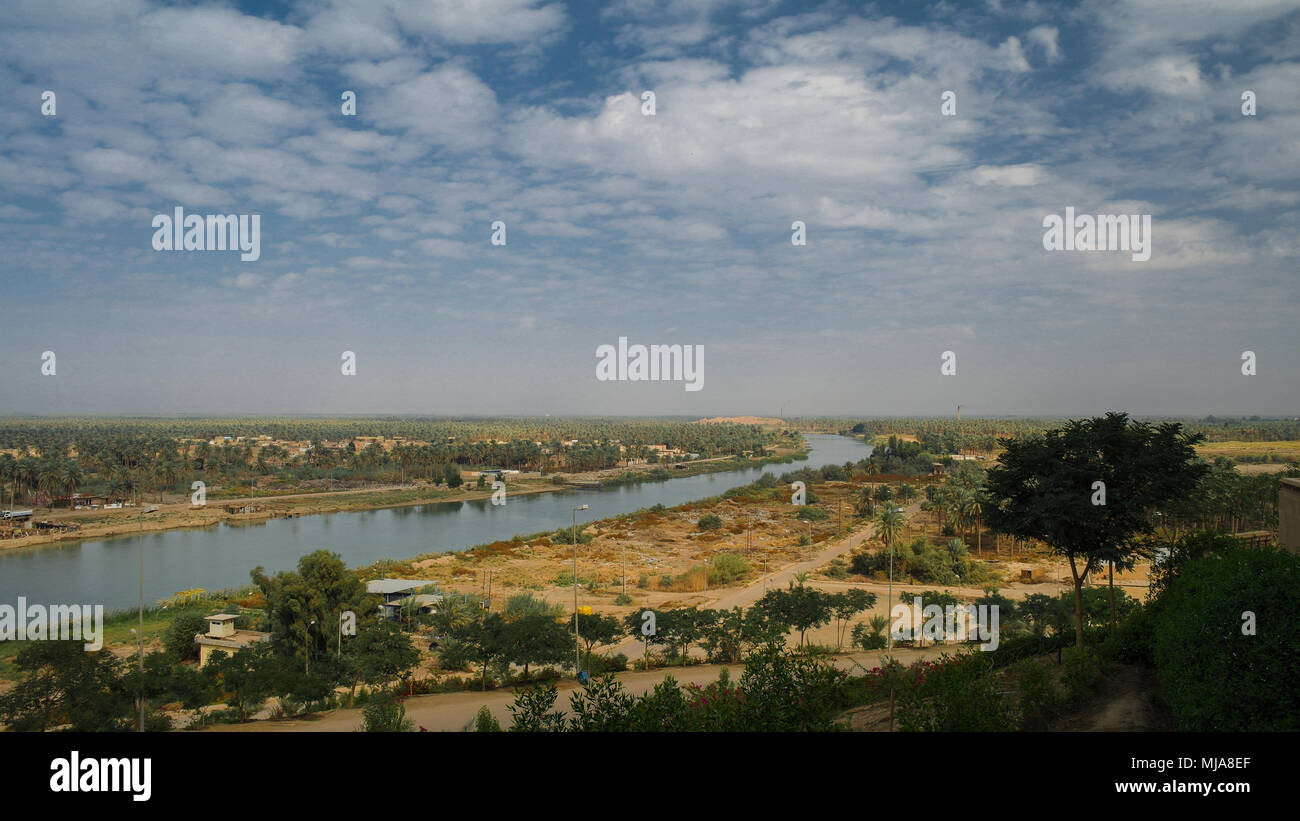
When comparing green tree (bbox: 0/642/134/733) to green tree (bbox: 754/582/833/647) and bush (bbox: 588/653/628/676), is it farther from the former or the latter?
green tree (bbox: 754/582/833/647)

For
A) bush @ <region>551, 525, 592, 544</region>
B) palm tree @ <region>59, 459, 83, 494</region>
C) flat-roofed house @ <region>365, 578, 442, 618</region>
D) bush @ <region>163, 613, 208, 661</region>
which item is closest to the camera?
bush @ <region>163, 613, 208, 661</region>

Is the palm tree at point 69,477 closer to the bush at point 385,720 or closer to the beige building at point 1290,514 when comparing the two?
the bush at point 385,720

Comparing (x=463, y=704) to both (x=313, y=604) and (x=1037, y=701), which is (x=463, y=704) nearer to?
(x=313, y=604)

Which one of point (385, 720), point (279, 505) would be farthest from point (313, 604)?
point (279, 505)

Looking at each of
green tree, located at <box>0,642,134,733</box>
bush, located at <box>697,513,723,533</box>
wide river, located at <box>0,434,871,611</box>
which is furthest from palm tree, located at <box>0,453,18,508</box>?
green tree, located at <box>0,642,134,733</box>

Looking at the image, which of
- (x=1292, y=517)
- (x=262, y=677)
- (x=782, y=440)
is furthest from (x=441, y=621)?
(x=782, y=440)
